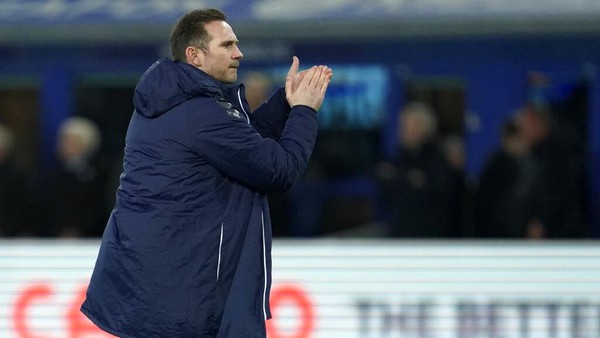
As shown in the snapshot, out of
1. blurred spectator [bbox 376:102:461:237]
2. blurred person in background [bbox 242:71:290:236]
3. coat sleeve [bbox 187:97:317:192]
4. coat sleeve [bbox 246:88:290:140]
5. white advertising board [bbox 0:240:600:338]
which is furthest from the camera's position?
blurred person in background [bbox 242:71:290:236]

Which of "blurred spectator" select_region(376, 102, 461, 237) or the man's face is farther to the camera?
"blurred spectator" select_region(376, 102, 461, 237)

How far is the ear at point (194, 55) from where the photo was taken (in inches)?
133

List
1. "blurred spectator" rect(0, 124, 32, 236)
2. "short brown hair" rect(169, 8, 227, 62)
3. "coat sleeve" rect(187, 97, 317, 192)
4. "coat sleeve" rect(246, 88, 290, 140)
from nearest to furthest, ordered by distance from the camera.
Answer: "coat sleeve" rect(187, 97, 317, 192) < "short brown hair" rect(169, 8, 227, 62) < "coat sleeve" rect(246, 88, 290, 140) < "blurred spectator" rect(0, 124, 32, 236)

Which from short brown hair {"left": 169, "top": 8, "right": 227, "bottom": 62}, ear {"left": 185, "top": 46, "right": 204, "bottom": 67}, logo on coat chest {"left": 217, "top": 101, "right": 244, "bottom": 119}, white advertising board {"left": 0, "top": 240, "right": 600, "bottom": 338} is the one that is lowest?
white advertising board {"left": 0, "top": 240, "right": 600, "bottom": 338}

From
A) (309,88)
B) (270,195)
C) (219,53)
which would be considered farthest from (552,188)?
(219,53)

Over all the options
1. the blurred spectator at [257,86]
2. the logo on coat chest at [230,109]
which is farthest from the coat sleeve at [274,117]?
the blurred spectator at [257,86]

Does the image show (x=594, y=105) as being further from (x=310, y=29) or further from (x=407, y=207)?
(x=310, y=29)

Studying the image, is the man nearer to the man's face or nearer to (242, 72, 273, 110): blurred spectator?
the man's face

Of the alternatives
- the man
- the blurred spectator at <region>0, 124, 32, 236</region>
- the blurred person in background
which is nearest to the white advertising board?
the blurred person in background

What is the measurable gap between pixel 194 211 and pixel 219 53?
0.44 meters

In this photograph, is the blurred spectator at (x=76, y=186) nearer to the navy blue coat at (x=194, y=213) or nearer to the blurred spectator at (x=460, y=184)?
the blurred spectator at (x=460, y=184)

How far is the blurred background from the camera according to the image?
7484mm

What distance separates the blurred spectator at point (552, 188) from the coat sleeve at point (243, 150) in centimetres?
430

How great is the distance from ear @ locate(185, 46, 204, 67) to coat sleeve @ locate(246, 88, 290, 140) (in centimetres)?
27
